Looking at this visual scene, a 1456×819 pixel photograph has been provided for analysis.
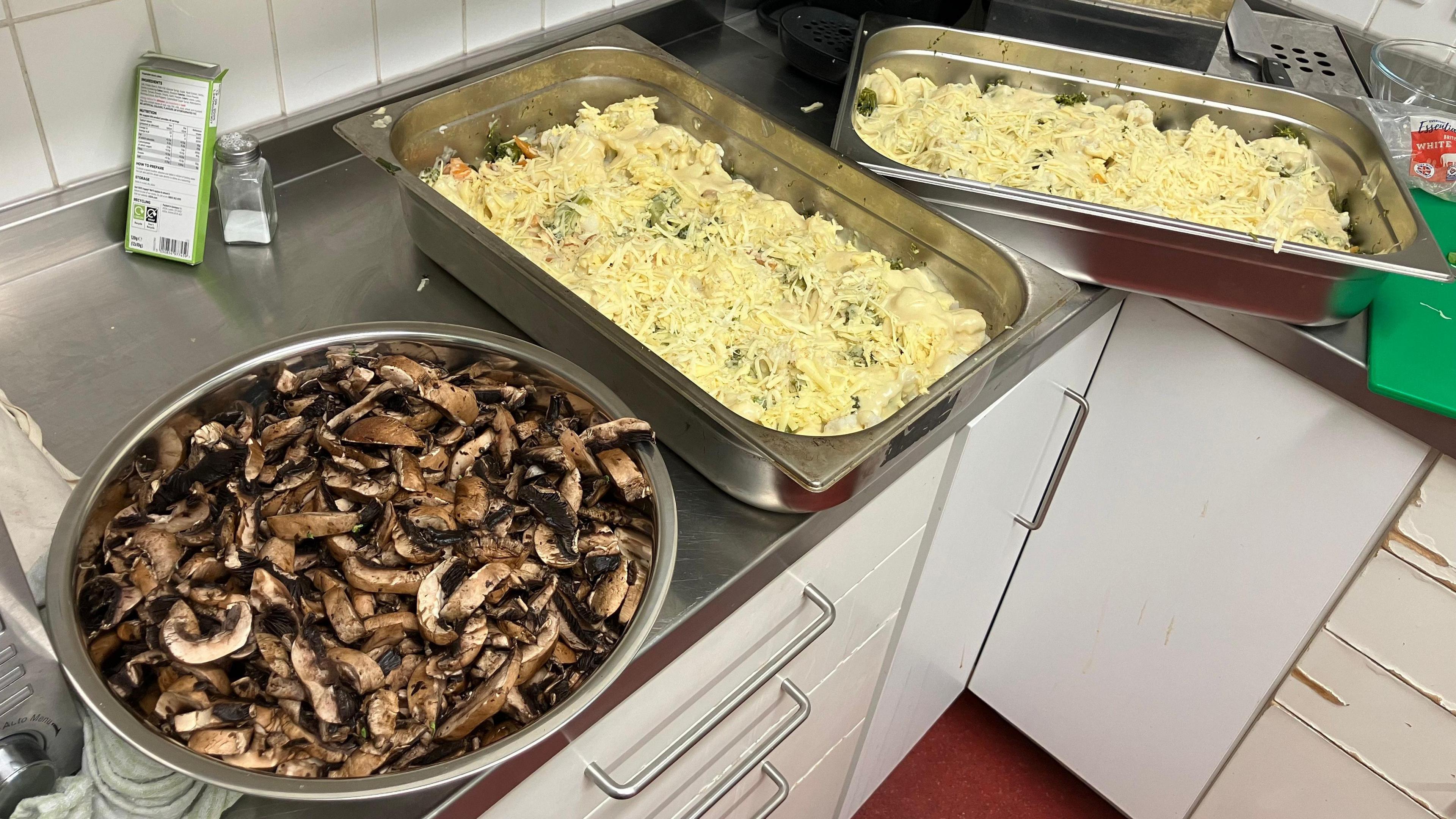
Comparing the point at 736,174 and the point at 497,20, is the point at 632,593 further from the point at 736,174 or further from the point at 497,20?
the point at 497,20

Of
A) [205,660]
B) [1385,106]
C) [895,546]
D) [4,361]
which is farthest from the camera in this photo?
[1385,106]

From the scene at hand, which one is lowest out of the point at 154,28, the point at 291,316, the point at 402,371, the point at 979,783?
the point at 979,783

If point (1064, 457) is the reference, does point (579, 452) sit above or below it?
above

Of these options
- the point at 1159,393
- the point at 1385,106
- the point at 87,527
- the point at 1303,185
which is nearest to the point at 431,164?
the point at 87,527

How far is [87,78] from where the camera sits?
1060 mm

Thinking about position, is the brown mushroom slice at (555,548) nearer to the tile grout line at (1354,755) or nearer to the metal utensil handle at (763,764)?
the metal utensil handle at (763,764)

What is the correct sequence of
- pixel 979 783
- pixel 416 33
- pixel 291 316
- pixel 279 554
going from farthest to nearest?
1. pixel 979 783
2. pixel 416 33
3. pixel 291 316
4. pixel 279 554

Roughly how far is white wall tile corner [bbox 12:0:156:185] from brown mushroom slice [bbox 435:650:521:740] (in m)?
0.81

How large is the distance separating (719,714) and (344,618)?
1.32ft

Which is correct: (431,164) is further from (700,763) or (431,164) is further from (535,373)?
(700,763)

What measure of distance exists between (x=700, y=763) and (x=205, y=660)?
0.54m

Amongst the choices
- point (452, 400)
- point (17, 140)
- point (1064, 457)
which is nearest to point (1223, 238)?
point (1064, 457)

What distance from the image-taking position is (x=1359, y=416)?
4.14 ft

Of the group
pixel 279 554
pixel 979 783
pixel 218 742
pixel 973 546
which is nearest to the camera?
pixel 218 742
